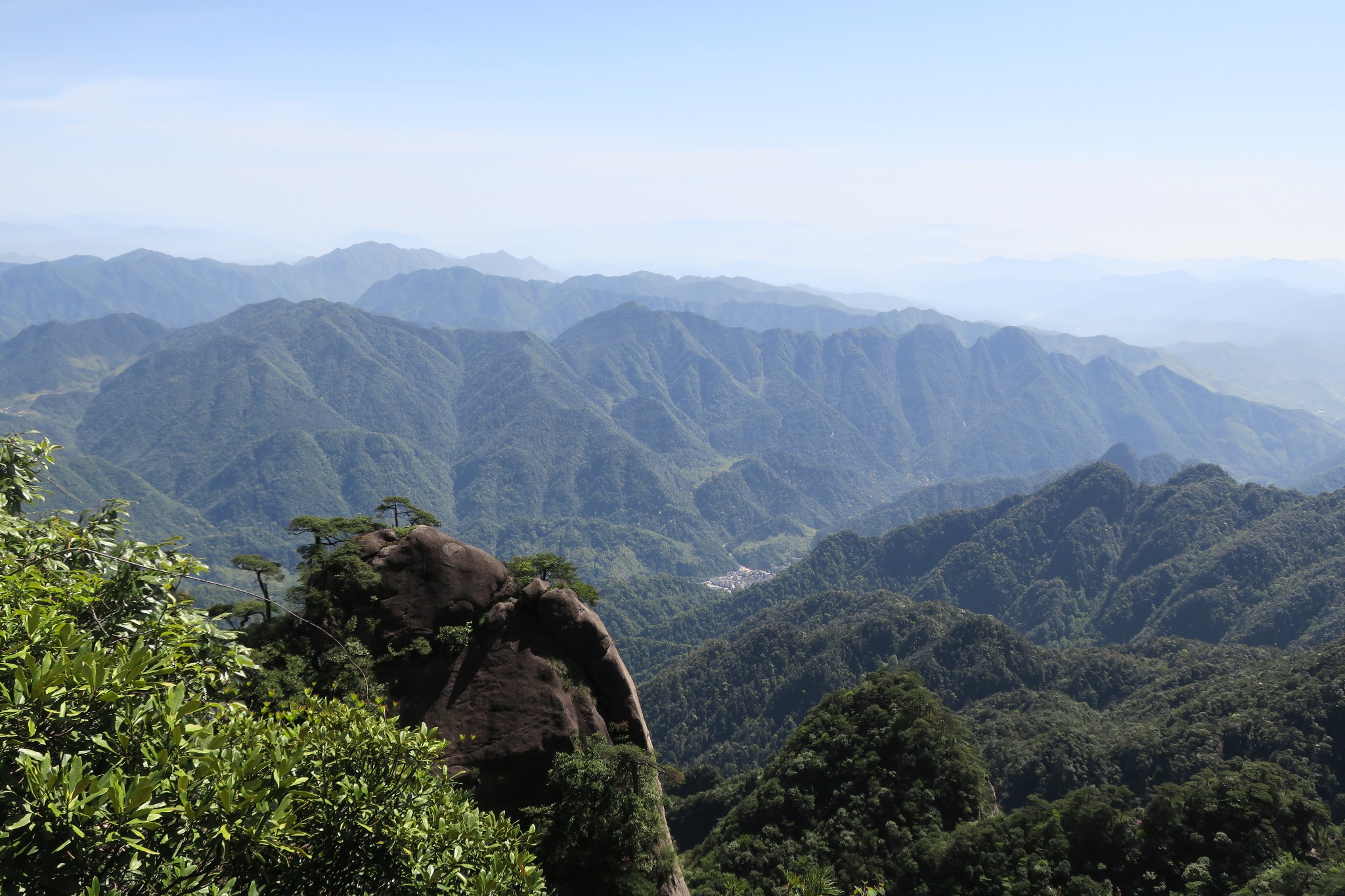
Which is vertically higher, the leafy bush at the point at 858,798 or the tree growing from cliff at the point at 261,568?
the tree growing from cliff at the point at 261,568

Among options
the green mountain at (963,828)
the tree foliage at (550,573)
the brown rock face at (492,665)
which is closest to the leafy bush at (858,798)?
the green mountain at (963,828)

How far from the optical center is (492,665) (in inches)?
1387

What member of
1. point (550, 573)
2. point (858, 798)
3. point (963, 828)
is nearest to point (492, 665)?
point (550, 573)

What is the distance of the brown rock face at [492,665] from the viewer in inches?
1287

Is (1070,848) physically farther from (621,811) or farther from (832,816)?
(621,811)

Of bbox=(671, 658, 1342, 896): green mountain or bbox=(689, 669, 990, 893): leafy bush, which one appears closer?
bbox=(671, 658, 1342, 896): green mountain

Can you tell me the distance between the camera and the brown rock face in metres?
32.7

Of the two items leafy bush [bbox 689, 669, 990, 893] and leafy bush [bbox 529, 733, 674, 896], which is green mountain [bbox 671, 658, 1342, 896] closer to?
leafy bush [bbox 689, 669, 990, 893]

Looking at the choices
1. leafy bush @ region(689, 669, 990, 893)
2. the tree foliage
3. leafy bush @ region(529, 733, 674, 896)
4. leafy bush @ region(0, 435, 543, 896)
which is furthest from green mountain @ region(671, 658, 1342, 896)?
leafy bush @ region(0, 435, 543, 896)

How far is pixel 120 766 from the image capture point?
31.4 feet

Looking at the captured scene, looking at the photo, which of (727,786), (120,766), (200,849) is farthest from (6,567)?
(727,786)

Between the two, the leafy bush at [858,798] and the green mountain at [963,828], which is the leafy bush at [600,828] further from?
the leafy bush at [858,798]

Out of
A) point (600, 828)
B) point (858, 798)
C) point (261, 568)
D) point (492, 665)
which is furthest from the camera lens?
point (858, 798)

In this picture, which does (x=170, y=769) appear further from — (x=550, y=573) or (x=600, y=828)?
(x=550, y=573)
